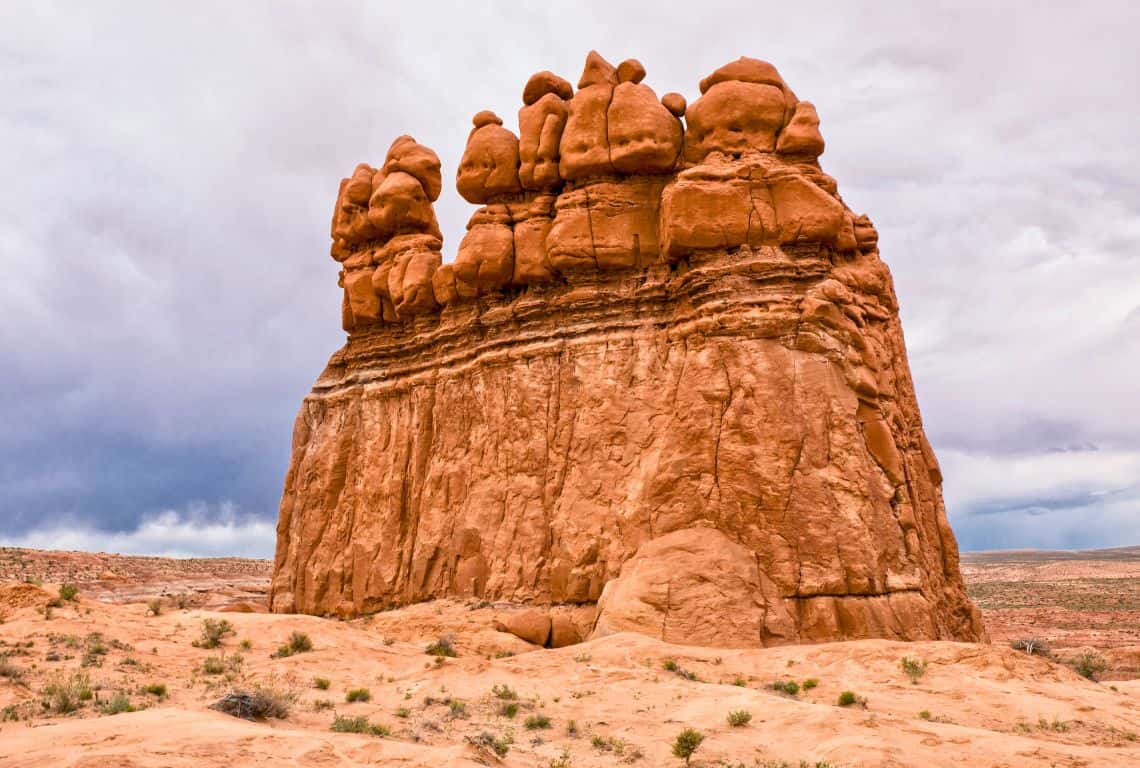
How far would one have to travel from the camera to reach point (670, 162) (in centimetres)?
2502

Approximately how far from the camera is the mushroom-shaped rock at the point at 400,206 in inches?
1255

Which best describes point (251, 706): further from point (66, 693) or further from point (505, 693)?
point (505, 693)

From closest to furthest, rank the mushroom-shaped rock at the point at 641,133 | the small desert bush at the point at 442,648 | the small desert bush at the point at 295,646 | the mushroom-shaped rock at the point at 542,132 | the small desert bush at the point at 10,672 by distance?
1. the small desert bush at the point at 10,672
2. the small desert bush at the point at 295,646
3. the small desert bush at the point at 442,648
4. the mushroom-shaped rock at the point at 641,133
5. the mushroom-shaped rock at the point at 542,132

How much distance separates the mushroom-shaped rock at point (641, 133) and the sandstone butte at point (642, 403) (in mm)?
68

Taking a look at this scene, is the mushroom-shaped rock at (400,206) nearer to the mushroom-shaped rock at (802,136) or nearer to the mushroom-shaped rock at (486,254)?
the mushroom-shaped rock at (486,254)

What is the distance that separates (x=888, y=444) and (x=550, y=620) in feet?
29.7

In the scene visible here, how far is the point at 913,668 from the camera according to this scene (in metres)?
15.8

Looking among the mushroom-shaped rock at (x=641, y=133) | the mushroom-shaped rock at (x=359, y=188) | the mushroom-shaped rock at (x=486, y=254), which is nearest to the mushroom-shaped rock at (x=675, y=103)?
the mushroom-shaped rock at (x=641, y=133)

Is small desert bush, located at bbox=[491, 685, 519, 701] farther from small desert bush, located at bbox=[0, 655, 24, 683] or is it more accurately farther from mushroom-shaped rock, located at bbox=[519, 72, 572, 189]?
mushroom-shaped rock, located at bbox=[519, 72, 572, 189]

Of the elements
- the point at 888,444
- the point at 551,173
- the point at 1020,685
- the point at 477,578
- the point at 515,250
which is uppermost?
the point at 551,173

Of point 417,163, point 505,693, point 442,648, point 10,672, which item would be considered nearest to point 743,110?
point 417,163

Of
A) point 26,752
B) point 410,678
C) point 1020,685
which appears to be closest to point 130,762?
point 26,752

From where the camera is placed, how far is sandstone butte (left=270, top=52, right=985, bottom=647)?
20.4 metres

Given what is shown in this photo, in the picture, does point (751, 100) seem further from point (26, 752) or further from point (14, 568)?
point (14, 568)
